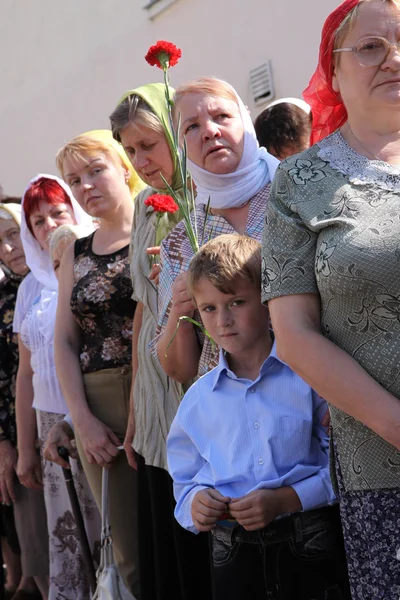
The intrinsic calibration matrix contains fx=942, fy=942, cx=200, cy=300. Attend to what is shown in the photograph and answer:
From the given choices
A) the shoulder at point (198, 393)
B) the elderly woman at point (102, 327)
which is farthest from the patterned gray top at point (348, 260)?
the elderly woman at point (102, 327)

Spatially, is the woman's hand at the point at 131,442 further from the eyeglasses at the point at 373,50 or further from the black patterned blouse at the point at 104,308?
the eyeglasses at the point at 373,50

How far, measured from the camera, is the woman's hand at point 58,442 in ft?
13.3

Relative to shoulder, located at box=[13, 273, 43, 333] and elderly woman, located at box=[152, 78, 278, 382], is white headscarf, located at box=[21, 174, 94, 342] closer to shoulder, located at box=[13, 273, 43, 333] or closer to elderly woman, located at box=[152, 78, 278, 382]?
shoulder, located at box=[13, 273, 43, 333]

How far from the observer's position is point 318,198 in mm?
2082

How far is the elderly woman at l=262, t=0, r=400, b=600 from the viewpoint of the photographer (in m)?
1.95

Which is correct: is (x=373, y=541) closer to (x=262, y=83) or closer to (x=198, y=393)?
(x=198, y=393)

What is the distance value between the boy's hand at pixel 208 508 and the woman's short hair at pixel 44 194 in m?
2.51

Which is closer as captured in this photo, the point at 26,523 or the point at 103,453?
the point at 103,453

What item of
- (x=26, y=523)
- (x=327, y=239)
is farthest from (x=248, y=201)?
(x=26, y=523)

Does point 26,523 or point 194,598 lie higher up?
point 194,598

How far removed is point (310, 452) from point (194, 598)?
1005mm

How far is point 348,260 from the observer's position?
6.46 feet

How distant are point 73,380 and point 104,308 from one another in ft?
1.14

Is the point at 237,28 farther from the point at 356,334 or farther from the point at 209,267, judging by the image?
the point at 356,334
